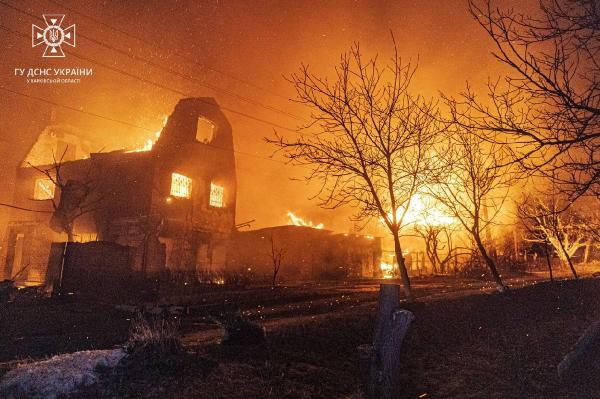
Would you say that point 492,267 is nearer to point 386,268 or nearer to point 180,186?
point 180,186

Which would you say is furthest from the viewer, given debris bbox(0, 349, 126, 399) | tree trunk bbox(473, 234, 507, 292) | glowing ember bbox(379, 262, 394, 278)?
glowing ember bbox(379, 262, 394, 278)

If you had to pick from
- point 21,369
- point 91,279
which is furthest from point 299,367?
point 91,279

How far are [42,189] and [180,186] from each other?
647 inches

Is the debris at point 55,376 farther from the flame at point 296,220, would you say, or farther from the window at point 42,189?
the flame at point 296,220

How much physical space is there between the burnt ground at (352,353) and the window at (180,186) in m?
15.7

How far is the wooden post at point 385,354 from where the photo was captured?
4.62 meters

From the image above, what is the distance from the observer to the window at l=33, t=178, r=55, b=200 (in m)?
34.6

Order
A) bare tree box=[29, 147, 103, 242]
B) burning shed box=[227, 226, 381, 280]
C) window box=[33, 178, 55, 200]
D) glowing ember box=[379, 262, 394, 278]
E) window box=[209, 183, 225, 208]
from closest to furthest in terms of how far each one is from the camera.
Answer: bare tree box=[29, 147, 103, 242] → window box=[209, 183, 225, 208] → window box=[33, 178, 55, 200] → burning shed box=[227, 226, 381, 280] → glowing ember box=[379, 262, 394, 278]

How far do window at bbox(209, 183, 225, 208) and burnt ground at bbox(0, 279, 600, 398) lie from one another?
60.3 ft

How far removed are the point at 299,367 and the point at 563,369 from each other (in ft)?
14.4

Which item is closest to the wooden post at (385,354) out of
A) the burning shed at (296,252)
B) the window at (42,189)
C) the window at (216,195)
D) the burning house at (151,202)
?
the burning house at (151,202)

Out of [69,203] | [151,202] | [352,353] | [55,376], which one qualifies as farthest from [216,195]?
[55,376]

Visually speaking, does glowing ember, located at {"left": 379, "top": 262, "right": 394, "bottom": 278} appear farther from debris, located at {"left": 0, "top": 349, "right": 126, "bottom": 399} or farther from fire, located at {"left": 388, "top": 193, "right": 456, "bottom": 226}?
debris, located at {"left": 0, "top": 349, "right": 126, "bottom": 399}

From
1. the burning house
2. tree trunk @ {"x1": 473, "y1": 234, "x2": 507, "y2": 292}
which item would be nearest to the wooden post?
tree trunk @ {"x1": 473, "y1": 234, "x2": 507, "y2": 292}
